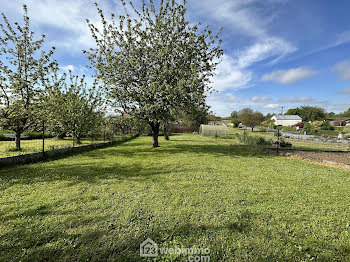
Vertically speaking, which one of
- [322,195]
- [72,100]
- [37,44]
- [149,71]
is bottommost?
[322,195]

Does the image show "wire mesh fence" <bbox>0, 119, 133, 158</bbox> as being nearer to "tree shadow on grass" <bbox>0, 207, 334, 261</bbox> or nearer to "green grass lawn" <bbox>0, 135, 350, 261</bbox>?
"green grass lawn" <bbox>0, 135, 350, 261</bbox>

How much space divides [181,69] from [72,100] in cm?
1139

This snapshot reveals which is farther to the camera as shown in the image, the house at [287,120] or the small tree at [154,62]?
the house at [287,120]

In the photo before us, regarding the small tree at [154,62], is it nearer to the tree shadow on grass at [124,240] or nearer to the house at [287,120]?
the tree shadow on grass at [124,240]

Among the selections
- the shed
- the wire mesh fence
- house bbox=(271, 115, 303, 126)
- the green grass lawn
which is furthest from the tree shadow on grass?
house bbox=(271, 115, 303, 126)

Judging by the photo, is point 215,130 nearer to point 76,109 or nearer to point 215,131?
Result: point 215,131

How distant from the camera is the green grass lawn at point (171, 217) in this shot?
2416 mm

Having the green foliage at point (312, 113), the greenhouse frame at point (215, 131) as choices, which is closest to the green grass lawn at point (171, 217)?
the greenhouse frame at point (215, 131)

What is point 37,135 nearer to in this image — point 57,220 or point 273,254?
point 57,220

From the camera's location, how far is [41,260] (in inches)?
86.2

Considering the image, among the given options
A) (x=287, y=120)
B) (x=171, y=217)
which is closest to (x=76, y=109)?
(x=171, y=217)

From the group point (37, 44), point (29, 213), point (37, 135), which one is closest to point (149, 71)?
point (37, 44)

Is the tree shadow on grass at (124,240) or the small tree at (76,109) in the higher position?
the small tree at (76,109)

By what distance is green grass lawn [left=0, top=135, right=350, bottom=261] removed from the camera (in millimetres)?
2416
